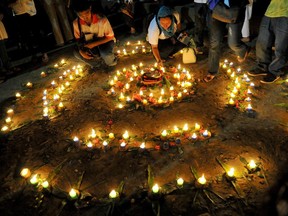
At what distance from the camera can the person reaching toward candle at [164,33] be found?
19.0ft

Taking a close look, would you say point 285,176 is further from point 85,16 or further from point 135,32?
point 135,32

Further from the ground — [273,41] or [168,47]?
[273,41]

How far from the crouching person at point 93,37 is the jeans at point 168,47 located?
1421 mm

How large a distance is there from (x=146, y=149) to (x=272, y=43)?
383cm

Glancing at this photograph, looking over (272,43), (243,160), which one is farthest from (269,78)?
(243,160)

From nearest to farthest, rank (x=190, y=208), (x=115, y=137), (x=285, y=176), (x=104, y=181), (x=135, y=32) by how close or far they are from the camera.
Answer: (x=285, y=176) → (x=190, y=208) → (x=104, y=181) → (x=115, y=137) → (x=135, y=32)

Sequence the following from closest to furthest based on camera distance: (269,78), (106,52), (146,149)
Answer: (146,149)
(269,78)
(106,52)

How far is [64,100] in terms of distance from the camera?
242 inches

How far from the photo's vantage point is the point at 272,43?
5.62 meters

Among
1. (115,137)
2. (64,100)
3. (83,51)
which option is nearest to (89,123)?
(115,137)

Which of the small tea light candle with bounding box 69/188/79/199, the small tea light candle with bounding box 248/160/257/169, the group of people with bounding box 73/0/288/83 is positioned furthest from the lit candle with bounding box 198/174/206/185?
the group of people with bounding box 73/0/288/83

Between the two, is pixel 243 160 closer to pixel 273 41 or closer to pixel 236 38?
pixel 236 38

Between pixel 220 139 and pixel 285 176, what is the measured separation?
3324 mm

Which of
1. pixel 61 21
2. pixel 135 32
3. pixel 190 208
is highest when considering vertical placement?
pixel 61 21
